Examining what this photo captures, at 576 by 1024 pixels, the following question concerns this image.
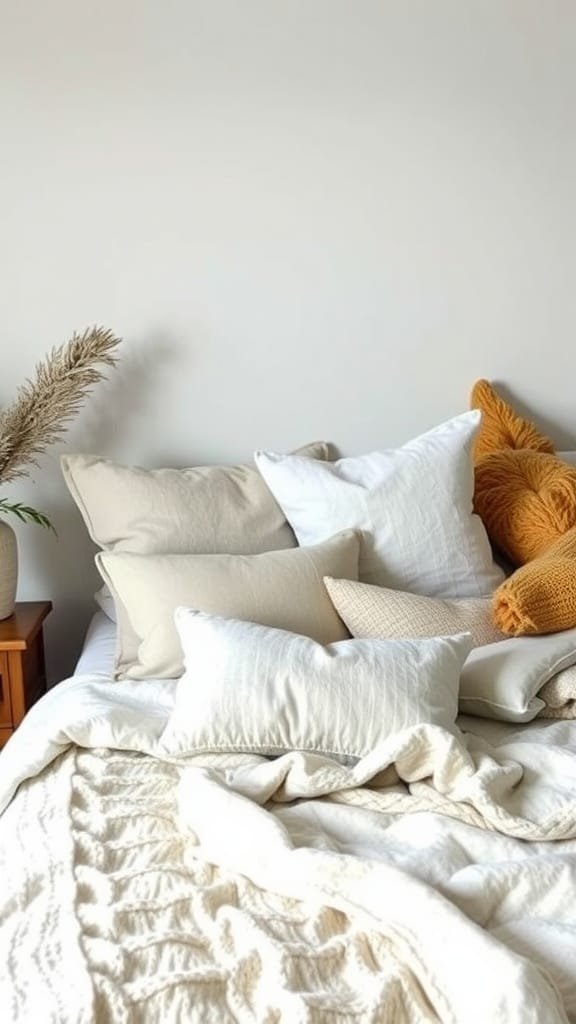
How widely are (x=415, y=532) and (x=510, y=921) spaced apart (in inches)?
40.7

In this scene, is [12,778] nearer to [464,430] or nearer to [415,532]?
[415,532]

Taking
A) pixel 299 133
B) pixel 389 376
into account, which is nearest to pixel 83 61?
pixel 299 133

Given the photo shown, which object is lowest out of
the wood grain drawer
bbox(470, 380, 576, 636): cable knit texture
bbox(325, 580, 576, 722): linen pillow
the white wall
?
the wood grain drawer

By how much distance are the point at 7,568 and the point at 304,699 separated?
904 millimetres

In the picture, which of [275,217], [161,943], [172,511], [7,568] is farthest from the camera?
[275,217]

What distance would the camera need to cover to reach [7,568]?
2.16 m

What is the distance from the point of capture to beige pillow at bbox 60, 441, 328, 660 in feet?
6.72

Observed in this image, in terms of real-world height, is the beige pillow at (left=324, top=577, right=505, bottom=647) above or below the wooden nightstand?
above

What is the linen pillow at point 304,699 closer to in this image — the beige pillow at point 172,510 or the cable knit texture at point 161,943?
the cable knit texture at point 161,943

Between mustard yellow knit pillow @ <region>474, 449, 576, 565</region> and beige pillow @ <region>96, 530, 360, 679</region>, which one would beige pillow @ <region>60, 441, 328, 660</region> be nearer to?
beige pillow @ <region>96, 530, 360, 679</region>

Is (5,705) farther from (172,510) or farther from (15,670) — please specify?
(172,510)

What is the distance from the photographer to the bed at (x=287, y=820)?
39.4 inches

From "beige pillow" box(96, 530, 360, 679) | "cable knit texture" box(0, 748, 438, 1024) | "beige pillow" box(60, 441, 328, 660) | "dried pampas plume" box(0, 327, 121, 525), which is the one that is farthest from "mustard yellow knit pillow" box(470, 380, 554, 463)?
"cable knit texture" box(0, 748, 438, 1024)

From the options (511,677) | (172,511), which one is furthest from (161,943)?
(172,511)
